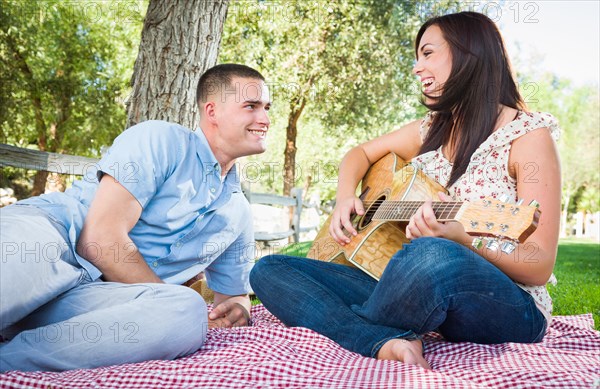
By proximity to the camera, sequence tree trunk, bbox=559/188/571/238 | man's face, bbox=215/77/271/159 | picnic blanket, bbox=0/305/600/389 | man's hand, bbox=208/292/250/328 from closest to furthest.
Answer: picnic blanket, bbox=0/305/600/389 → man's hand, bbox=208/292/250/328 → man's face, bbox=215/77/271/159 → tree trunk, bbox=559/188/571/238

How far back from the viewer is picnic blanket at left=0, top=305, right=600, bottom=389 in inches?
72.7

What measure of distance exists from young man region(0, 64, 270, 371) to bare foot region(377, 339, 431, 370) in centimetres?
75

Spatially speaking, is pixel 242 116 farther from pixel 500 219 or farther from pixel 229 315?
pixel 500 219

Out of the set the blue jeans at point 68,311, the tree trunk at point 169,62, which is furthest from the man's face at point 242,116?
the tree trunk at point 169,62

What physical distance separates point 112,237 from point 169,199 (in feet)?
1.26

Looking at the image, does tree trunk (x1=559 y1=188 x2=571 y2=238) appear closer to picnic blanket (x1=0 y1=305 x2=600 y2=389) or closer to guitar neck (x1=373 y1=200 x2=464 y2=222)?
guitar neck (x1=373 y1=200 x2=464 y2=222)

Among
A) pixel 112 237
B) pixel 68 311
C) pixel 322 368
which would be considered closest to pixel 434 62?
pixel 322 368

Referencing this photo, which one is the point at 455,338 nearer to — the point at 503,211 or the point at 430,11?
the point at 503,211

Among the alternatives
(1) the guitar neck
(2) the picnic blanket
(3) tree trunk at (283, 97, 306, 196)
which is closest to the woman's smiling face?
(1) the guitar neck

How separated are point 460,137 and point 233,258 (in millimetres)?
1397

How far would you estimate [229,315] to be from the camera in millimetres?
3076

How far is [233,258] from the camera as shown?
3.26m

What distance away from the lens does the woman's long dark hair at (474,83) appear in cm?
271

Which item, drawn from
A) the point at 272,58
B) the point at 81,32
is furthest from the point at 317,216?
the point at 81,32
